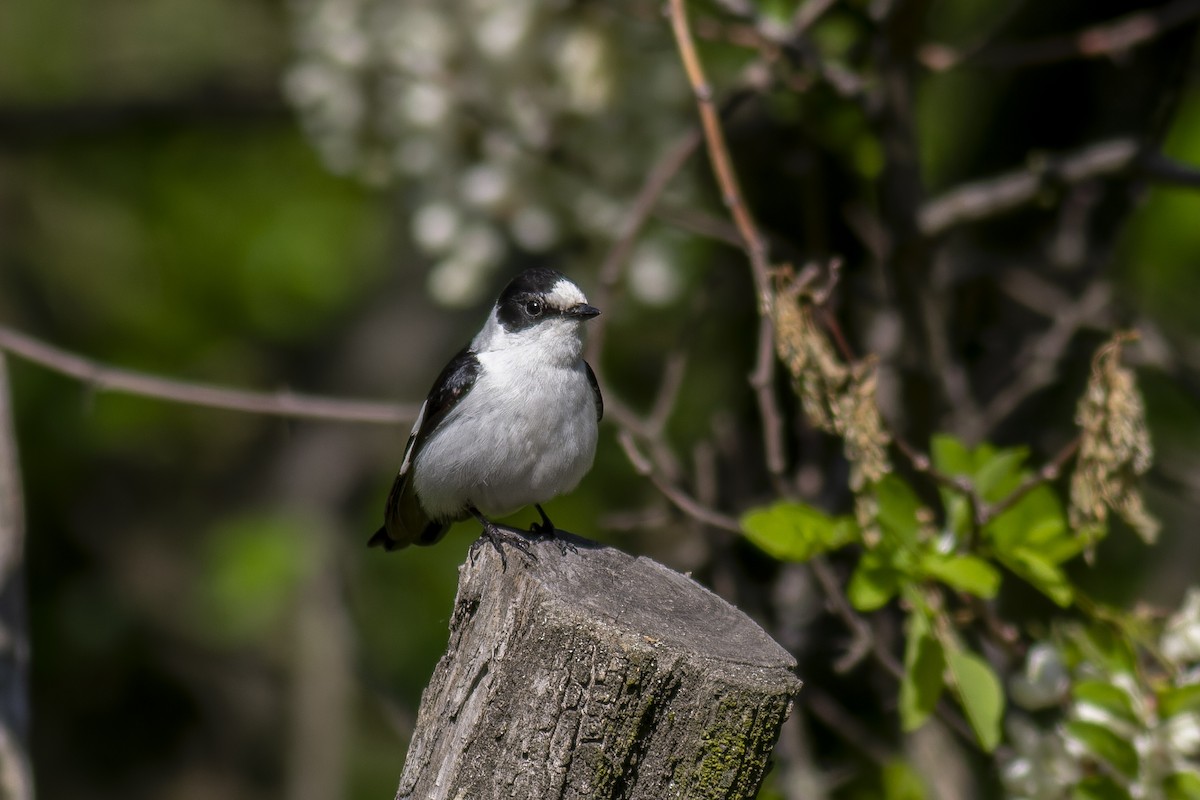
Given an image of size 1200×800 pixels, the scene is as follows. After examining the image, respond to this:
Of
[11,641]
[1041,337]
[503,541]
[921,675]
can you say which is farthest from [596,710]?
[1041,337]

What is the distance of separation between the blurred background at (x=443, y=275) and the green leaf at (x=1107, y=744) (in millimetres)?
976

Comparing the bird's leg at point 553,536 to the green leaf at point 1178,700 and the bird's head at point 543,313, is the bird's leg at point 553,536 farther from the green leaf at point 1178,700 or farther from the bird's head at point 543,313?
the green leaf at point 1178,700

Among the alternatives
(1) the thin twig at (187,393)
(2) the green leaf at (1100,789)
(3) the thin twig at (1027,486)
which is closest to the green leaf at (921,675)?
(3) the thin twig at (1027,486)

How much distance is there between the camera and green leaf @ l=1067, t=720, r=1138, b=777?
2.60 m

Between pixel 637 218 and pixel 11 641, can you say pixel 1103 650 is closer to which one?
pixel 637 218

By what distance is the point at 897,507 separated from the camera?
8.74ft

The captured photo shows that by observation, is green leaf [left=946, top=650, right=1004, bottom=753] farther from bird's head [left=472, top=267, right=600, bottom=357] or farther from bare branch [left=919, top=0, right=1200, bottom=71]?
bare branch [left=919, top=0, right=1200, bottom=71]

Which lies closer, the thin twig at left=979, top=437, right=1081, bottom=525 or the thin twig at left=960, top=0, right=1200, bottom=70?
the thin twig at left=979, top=437, right=1081, bottom=525

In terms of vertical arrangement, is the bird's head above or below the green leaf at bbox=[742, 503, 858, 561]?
Answer: above

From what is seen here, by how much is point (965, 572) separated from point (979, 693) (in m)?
0.22

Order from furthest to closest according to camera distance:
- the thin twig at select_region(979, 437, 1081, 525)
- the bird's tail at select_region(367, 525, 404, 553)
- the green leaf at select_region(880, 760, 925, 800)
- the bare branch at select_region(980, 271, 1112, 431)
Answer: the bare branch at select_region(980, 271, 1112, 431)
the bird's tail at select_region(367, 525, 404, 553)
the green leaf at select_region(880, 760, 925, 800)
the thin twig at select_region(979, 437, 1081, 525)

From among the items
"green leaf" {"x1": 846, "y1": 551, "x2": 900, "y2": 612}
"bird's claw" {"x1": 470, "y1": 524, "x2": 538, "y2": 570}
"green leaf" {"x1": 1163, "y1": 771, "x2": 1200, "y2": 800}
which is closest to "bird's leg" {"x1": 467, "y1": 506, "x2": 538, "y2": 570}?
"bird's claw" {"x1": 470, "y1": 524, "x2": 538, "y2": 570}

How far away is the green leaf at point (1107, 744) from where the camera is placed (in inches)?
102

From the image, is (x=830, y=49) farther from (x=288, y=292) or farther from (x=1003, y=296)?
(x=288, y=292)
